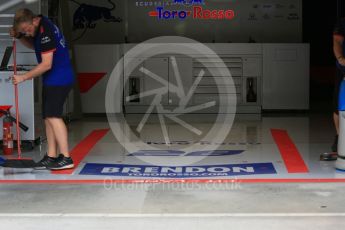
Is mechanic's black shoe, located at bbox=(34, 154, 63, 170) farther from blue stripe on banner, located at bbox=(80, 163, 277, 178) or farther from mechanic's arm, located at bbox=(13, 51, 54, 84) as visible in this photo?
mechanic's arm, located at bbox=(13, 51, 54, 84)

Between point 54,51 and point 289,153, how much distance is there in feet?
8.88

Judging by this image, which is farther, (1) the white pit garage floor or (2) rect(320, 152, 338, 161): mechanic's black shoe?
(2) rect(320, 152, 338, 161): mechanic's black shoe

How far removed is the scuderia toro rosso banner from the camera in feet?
36.6

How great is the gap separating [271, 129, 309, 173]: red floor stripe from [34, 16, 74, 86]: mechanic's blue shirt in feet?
7.35

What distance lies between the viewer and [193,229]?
3.83 m

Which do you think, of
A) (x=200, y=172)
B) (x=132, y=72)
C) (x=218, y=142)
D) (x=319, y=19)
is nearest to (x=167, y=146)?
(x=218, y=142)

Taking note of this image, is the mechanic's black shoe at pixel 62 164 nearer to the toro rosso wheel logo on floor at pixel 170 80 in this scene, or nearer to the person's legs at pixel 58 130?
the person's legs at pixel 58 130

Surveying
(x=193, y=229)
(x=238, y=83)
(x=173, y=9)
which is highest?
(x=173, y=9)

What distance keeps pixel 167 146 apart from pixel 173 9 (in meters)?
4.88

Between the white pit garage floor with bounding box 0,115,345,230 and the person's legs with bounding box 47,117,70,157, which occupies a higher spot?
the person's legs with bounding box 47,117,70,157

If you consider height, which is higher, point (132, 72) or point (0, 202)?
point (132, 72)

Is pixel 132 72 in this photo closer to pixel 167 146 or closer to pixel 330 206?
pixel 167 146

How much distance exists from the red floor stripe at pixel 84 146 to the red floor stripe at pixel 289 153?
207 cm

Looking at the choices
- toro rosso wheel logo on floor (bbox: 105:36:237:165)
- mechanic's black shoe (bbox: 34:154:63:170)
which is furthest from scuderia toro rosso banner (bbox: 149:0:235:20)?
mechanic's black shoe (bbox: 34:154:63:170)
